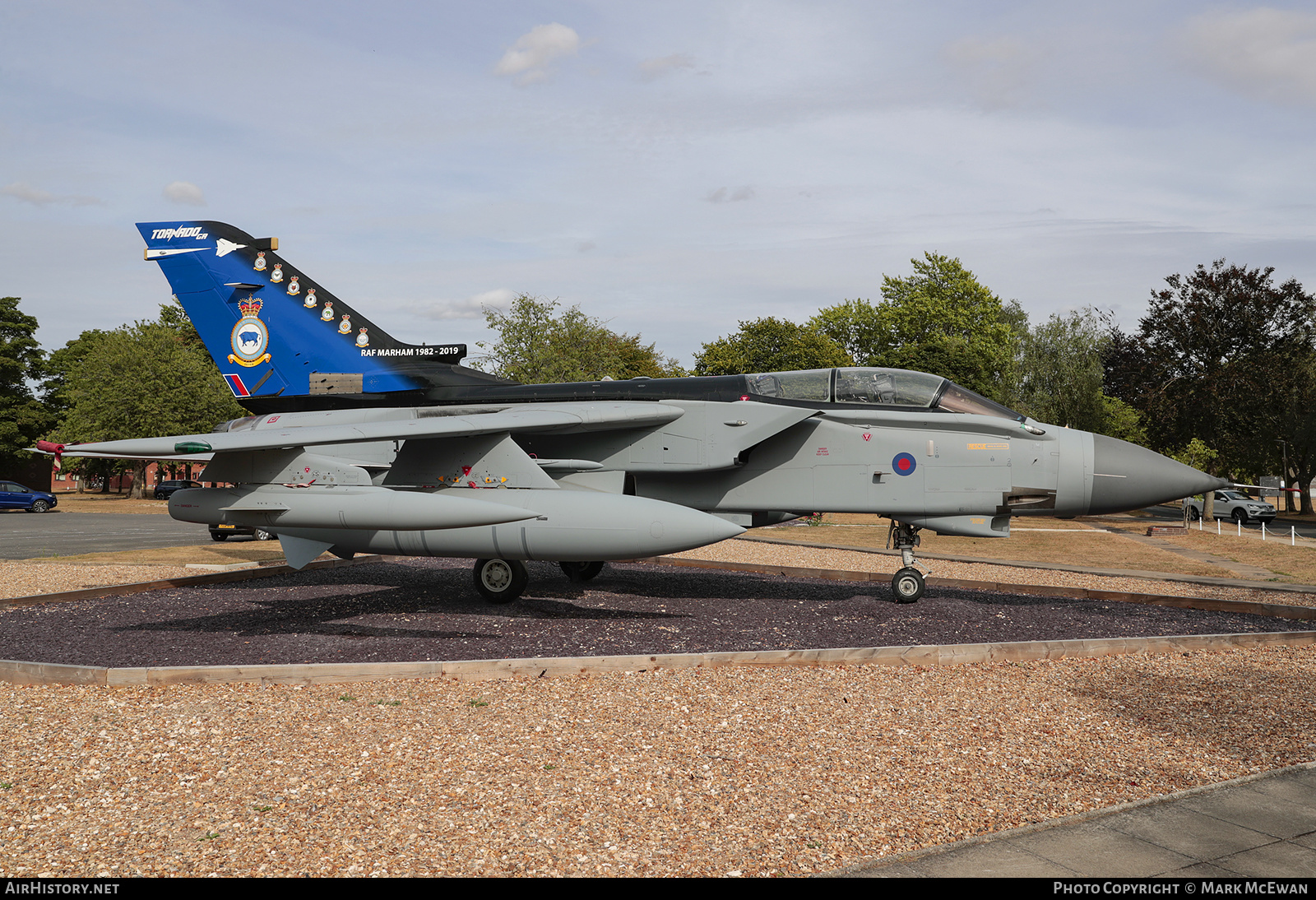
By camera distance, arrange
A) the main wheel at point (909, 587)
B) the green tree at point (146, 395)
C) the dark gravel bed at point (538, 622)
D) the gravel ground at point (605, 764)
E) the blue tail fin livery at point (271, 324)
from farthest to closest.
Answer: the green tree at point (146, 395)
the blue tail fin livery at point (271, 324)
the main wheel at point (909, 587)
the dark gravel bed at point (538, 622)
the gravel ground at point (605, 764)

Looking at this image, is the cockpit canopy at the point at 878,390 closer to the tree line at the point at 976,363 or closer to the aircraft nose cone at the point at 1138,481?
the aircraft nose cone at the point at 1138,481

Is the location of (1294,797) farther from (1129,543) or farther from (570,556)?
(1129,543)

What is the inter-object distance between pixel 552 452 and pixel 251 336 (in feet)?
17.5

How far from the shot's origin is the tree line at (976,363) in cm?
4216

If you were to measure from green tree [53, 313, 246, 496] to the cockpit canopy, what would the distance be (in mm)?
47962

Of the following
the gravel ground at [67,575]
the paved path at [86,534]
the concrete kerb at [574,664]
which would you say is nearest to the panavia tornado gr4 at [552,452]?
the concrete kerb at [574,664]

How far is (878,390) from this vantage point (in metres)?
11.4

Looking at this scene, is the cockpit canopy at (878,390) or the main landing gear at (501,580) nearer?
the cockpit canopy at (878,390)

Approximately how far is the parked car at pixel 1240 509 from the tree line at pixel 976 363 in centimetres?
283

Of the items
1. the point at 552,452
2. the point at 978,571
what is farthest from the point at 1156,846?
the point at 978,571

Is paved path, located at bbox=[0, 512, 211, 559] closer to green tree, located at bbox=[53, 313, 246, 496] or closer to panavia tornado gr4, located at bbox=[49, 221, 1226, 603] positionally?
panavia tornado gr4, located at bbox=[49, 221, 1226, 603]

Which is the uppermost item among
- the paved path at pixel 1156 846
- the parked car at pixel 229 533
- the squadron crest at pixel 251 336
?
the squadron crest at pixel 251 336
